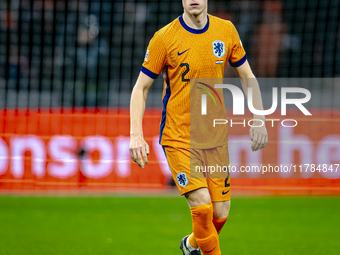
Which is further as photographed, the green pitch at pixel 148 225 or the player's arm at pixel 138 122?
the green pitch at pixel 148 225

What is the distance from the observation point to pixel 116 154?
745 centimetres

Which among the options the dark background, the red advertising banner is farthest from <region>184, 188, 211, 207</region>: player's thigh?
the dark background

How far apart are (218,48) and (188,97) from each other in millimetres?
401

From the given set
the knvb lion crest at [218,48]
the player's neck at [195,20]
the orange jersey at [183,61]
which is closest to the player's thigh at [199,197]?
the orange jersey at [183,61]

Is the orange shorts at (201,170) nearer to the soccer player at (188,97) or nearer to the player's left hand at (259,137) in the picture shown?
the soccer player at (188,97)

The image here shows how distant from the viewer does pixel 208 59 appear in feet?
10.3

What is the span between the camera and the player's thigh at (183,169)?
310cm

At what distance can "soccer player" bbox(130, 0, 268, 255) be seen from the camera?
3.10 meters

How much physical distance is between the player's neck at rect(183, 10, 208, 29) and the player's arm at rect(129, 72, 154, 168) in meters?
0.47

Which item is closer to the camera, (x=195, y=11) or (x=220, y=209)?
(x=195, y=11)

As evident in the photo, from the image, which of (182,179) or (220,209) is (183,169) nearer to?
(182,179)

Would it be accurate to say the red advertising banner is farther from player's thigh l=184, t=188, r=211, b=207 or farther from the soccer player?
player's thigh l=184, t=188, r=211, b=207

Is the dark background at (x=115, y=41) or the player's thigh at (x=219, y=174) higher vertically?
the dark background at (x=115, y=41)

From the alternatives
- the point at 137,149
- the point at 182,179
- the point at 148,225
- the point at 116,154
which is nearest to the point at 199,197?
the point at 182,179
